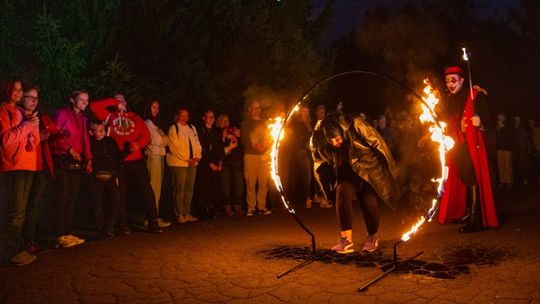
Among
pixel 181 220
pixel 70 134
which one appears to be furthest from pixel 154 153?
pixel 70 134

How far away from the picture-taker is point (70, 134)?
789 cm

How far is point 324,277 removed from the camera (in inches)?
227

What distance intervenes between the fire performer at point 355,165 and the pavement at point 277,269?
0.51m

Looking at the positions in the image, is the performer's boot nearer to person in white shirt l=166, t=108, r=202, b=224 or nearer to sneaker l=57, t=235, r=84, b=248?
person in white shirt l=166, t=108, r=202, b=224

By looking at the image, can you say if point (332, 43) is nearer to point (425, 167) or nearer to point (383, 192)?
point (425, 167)

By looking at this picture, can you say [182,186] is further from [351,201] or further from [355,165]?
[355,165]

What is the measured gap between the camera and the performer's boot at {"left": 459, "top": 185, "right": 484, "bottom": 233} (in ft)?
27.2

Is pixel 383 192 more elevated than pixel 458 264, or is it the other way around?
pixel 383 192

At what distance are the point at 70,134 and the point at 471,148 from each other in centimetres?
656

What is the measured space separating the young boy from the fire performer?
3.64 m

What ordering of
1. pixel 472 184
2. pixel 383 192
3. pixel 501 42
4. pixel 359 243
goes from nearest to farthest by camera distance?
pixel 383 192 → pixel 359 243 → pixel 472 184 → pixel 501 42

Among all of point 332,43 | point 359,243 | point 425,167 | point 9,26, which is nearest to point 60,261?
point 359,243

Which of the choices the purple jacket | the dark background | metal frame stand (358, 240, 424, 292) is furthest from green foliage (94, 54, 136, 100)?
metal frame stand (358, 240, 424, 292)

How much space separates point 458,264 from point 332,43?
41.8 ft
